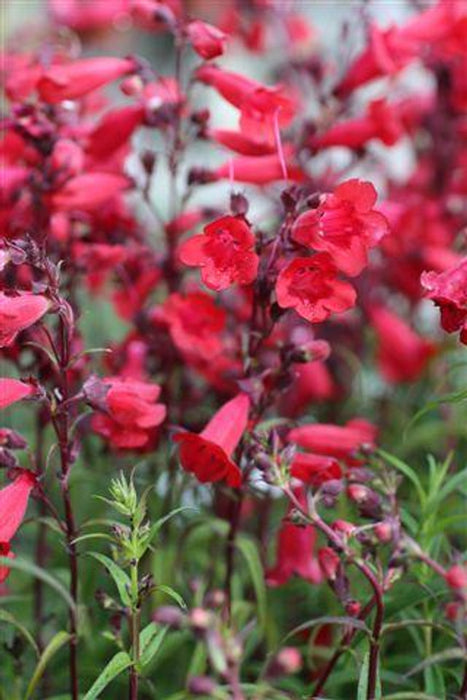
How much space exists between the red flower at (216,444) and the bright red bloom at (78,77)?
2.08 feet

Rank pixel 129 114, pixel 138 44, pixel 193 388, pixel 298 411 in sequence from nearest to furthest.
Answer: pixel 129 114, pixel 193 388, pixel 298 411, pixel 138 44

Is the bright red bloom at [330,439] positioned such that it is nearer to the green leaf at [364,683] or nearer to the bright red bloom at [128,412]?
the bright red bloom at [128,412]

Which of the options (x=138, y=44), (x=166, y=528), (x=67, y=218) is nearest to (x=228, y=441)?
(x=166, y=528)

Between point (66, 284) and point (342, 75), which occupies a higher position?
point (342, 75)

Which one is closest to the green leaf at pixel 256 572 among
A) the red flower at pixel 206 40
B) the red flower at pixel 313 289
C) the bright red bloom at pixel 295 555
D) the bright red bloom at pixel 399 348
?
the bright red bloom at pixel 295 555

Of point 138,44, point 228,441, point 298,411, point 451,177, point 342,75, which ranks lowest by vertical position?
point 138,44

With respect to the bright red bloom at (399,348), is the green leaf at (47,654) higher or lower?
higher

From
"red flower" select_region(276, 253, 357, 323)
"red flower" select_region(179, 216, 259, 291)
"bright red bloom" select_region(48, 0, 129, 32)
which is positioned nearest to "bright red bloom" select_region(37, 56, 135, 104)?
"red flower" select_region(179, 216, 259, 291)

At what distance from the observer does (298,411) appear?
2.25 m

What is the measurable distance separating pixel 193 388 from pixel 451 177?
2.87 feet

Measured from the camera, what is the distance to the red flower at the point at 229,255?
1374 mm

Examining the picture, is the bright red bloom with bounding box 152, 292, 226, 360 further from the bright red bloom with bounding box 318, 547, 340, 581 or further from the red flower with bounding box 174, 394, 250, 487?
the bright red bloom with bounding box 318, 547, 340, 581

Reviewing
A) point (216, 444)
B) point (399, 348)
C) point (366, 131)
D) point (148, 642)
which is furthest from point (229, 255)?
point (399, 348)

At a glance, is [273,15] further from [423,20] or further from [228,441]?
[228,441]
